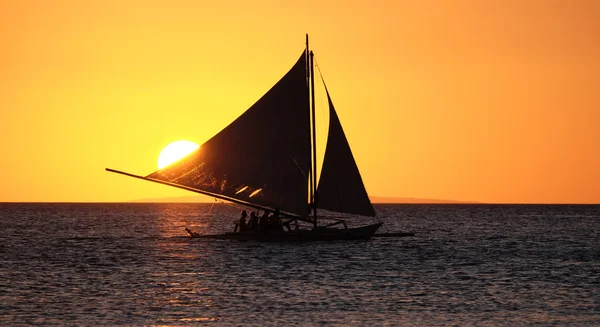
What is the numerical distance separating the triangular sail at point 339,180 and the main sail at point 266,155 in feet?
3.99

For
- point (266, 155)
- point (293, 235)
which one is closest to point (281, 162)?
point (266, 155)

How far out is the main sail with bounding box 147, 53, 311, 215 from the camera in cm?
5916

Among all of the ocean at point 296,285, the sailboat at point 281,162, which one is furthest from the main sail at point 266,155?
the ocean at point 296,285

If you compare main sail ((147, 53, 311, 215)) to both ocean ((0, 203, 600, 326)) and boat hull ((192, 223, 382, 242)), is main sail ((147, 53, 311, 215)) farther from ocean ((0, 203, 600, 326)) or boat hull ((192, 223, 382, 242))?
ocean ((0, 203, 600, 326))

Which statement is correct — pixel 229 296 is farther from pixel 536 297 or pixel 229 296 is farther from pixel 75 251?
pixel 75 251

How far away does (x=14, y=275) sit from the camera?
46250mm

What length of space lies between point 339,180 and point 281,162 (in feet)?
11.6

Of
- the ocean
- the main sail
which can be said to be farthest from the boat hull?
the main sail

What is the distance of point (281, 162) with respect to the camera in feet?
196

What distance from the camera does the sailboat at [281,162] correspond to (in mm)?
59094

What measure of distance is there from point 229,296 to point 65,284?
26.9 feet

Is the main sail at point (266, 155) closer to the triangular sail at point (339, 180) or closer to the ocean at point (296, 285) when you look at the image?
the triangular sail at point (339, 180)

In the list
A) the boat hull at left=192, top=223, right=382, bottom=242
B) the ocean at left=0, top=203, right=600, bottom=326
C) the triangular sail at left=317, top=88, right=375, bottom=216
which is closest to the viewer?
the ocean at left=0, top=203, right=600, bottom=326

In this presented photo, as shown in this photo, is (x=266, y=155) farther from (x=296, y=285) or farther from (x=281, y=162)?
(x=296, y=285)
